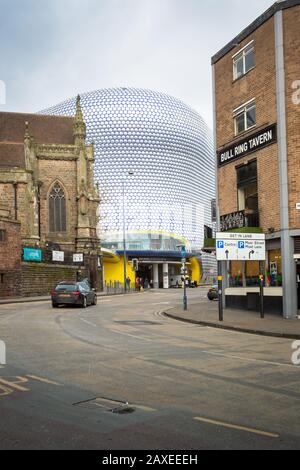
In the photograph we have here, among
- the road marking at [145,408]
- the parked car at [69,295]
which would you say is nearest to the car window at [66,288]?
the parked car at [69,295]

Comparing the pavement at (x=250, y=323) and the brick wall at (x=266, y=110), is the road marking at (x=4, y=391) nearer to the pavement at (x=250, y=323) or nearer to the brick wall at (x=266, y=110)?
the pavement at (x=250, y=323)

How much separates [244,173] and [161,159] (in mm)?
118906

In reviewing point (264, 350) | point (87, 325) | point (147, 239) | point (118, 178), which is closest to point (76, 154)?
point (147, 239)

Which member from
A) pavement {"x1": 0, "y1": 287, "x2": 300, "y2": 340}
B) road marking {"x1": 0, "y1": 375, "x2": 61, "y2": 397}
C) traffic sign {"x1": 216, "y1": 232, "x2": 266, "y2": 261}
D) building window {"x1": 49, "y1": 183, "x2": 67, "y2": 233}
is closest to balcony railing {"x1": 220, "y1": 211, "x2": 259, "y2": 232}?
traffic sign {"x1": 216, "y1": 232, "x2": 266, "y2": 261}

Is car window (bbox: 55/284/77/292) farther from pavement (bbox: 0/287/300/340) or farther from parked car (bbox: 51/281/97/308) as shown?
pavement (bbox: 0/287/300/340)

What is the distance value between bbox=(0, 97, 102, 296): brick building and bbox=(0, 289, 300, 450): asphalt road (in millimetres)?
38424

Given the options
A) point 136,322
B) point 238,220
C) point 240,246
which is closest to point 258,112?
point 238,220

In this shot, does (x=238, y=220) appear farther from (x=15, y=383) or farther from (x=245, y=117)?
(x=15, y=383)

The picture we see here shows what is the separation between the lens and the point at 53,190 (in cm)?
6178

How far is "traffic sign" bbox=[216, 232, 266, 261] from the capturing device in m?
20.2

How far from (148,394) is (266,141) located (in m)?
16.0

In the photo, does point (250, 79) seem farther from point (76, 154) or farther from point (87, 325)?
point (76, 154)
